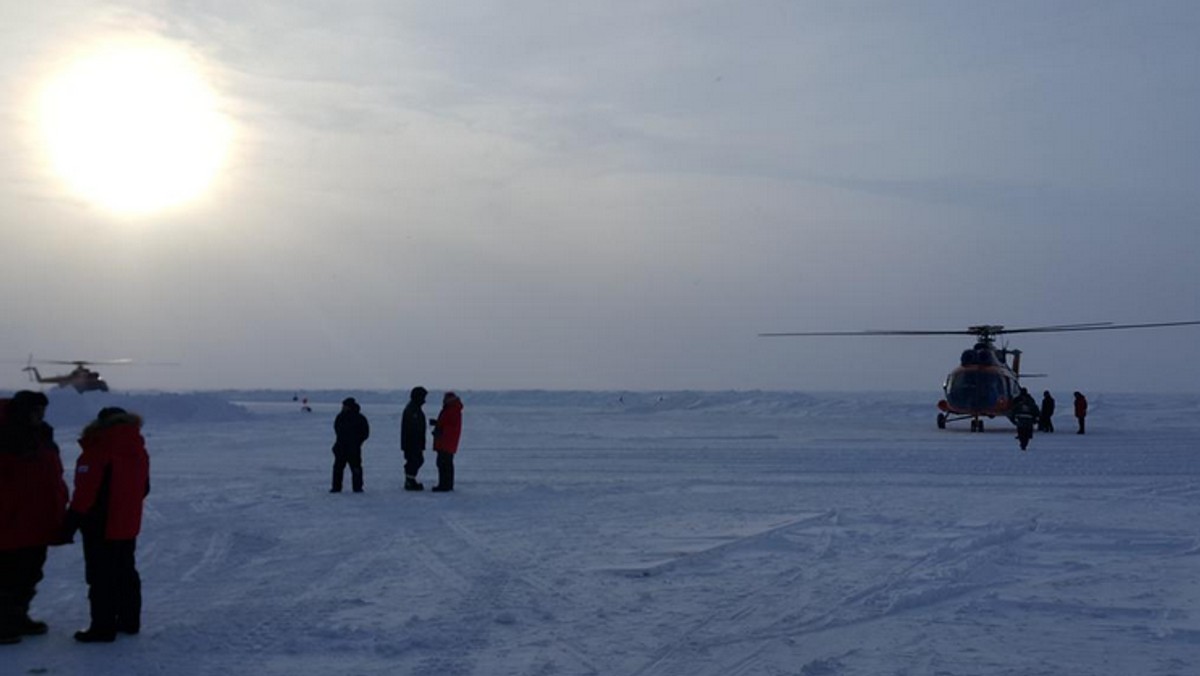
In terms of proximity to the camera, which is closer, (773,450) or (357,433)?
(357,433)

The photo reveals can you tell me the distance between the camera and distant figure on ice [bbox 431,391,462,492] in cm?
1645

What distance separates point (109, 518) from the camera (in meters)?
7.03

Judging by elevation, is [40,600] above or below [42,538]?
below

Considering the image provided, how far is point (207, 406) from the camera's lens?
48.0 metres

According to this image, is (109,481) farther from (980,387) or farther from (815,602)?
(980,387)

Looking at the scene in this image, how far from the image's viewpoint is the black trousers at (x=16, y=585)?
272 inches

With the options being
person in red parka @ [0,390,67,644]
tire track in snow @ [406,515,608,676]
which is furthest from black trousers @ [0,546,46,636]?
tire track in snow @ [406,515,608,676]

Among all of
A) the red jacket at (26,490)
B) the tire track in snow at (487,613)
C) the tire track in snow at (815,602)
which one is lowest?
the tire track in snow at (487,613)

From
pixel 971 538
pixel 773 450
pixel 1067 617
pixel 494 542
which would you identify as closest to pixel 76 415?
pixel 773 450

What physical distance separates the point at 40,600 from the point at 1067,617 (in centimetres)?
742

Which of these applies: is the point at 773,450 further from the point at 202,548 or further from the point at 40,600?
the point at 40,600

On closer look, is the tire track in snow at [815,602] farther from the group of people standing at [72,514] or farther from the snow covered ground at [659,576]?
the group of people standing at [72,514]

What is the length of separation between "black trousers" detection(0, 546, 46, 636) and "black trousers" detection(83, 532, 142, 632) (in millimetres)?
331

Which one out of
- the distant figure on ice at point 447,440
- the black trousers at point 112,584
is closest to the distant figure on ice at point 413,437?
the distant figure on ice at point 447,440
